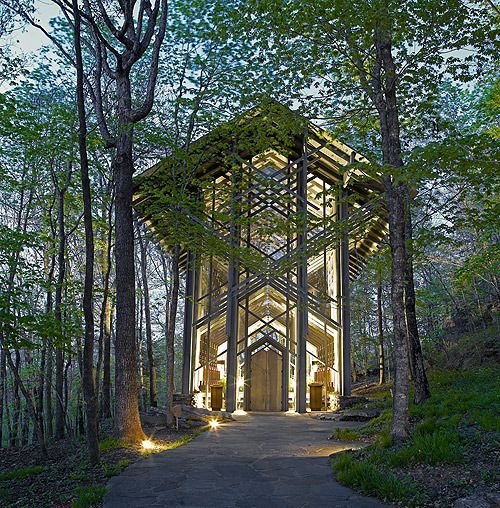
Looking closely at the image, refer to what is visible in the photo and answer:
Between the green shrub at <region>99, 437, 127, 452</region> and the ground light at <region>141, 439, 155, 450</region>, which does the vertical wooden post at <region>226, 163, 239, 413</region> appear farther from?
the green shrub at <region>99, 437, 127, 452</region>

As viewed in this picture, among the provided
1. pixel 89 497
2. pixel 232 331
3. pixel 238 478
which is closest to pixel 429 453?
pixel 238 478

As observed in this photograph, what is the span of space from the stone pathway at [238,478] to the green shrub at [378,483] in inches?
5.2

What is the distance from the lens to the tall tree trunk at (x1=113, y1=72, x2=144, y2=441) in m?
8.41

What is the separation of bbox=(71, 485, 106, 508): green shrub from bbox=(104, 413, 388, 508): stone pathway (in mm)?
94

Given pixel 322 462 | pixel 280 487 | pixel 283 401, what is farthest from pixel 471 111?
pixel 280 487

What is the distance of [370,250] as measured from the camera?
21109mm

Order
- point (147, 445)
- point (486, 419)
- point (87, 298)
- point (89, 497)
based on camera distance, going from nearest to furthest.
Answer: point (89, 497) < point (486, 419) < point (87, 298) < point (147, 445)

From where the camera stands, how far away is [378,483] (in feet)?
15.0

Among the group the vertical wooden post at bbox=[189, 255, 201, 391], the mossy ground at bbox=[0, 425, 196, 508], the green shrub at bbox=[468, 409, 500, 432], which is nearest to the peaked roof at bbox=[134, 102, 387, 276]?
the vertical wooden post at bbox=[189, 255, 201, 391]

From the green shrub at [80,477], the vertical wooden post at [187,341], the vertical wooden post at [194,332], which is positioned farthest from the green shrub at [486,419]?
the vertical wooden post at [187,341]

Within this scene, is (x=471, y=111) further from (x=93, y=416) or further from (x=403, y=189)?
(x=93, y=416)

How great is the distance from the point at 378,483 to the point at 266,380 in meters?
11.9

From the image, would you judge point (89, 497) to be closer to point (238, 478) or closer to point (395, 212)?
point (238, 478)

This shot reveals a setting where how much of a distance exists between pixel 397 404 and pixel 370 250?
15293mm
